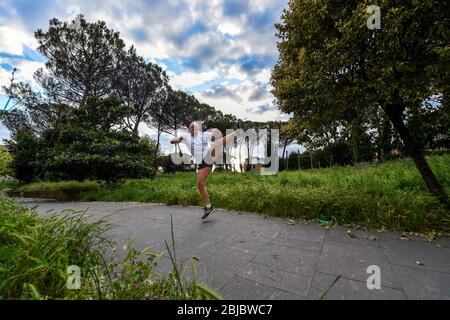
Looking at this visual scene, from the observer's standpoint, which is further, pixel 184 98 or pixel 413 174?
pixel 184 98

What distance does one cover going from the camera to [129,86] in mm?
16531

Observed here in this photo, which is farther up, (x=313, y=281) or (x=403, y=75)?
(x=403, y=75)

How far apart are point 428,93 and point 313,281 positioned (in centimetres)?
273

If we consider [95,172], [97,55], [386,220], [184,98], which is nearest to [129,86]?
[97,55]

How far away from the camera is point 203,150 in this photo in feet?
12.5

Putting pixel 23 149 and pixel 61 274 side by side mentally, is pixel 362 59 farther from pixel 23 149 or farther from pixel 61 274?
pixel 23 149

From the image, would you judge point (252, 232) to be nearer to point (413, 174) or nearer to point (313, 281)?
point (313, 281)

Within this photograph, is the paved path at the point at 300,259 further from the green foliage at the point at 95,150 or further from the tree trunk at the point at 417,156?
the green foliage at the point at 95,150

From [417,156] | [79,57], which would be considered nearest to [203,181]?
[417,156]

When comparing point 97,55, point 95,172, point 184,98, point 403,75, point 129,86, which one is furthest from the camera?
point 184,98

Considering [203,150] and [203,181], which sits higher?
[203,150]

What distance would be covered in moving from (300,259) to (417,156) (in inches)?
113

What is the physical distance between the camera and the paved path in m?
1.49
